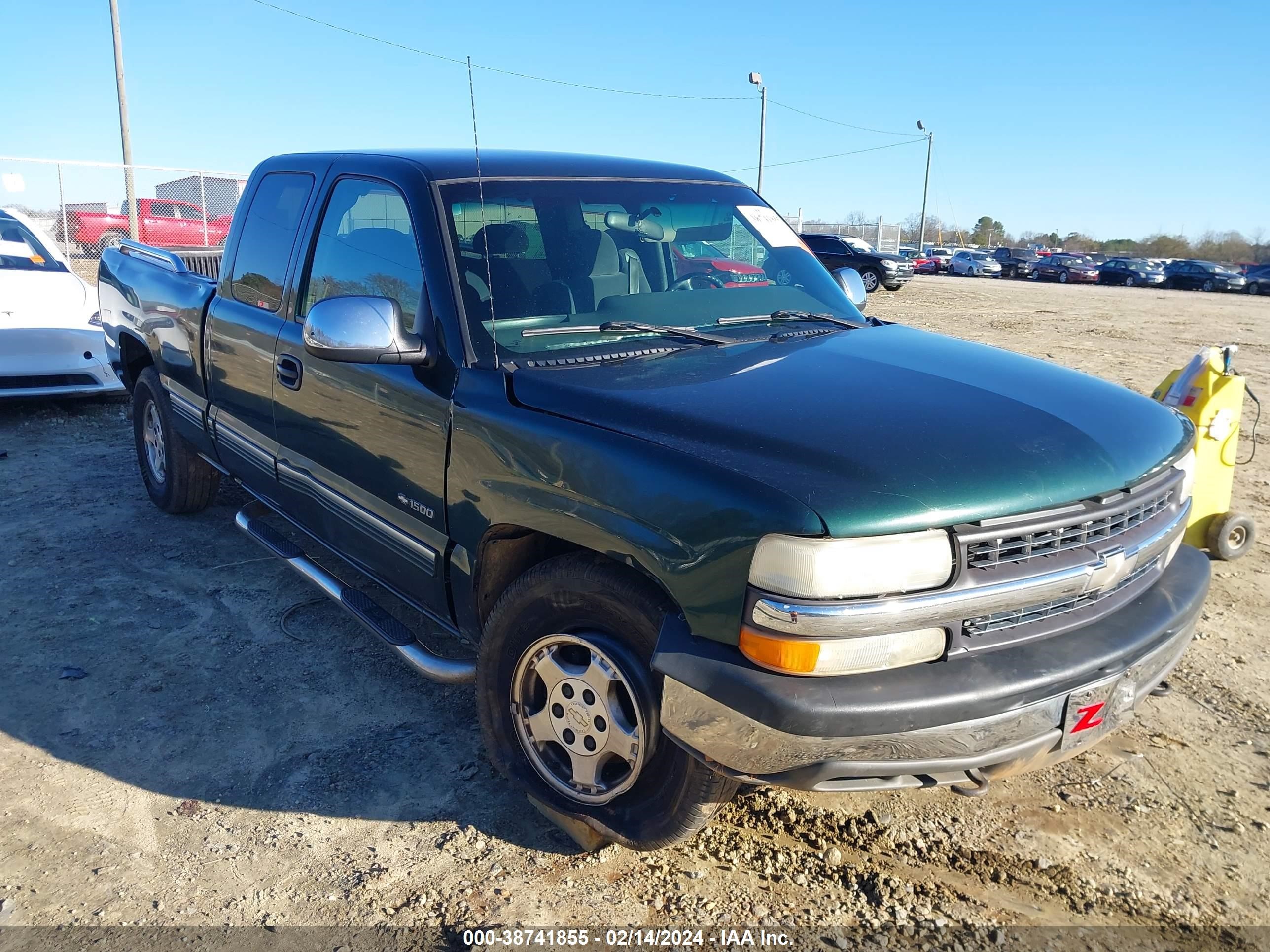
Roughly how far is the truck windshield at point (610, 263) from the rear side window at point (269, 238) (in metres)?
1.10

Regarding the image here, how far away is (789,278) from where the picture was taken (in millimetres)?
3773

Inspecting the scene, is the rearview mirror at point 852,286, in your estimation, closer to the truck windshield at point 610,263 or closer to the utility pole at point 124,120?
the truck windshield at point 610,263

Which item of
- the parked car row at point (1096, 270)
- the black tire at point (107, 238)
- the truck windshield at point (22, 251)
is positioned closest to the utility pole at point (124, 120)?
the black tire at point (107, 238)

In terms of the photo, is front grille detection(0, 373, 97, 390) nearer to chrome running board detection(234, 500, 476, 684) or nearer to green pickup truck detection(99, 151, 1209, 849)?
chrome running board detection(234, 500, 476, 684)

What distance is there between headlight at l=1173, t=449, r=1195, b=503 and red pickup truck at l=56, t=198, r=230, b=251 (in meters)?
16.7

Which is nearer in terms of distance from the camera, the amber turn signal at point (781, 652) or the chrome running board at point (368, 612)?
the amber turn signal at point (781, 652)

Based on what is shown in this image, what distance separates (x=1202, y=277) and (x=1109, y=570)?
4372 centimetres

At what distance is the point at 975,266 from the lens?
1810 inches

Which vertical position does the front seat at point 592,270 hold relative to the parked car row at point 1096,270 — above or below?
above

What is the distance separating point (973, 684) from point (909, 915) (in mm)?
787

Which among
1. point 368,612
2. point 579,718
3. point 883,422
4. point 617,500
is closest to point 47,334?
point 368,612

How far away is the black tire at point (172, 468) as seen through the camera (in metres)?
5.34

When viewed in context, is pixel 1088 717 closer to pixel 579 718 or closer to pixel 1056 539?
pixel 1056 539

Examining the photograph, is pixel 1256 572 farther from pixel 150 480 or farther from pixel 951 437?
pixel 150 480
